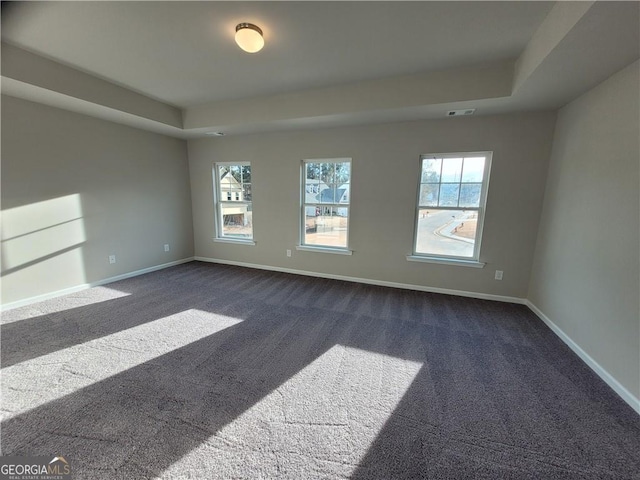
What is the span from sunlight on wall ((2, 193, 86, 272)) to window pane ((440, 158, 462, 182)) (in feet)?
16.6

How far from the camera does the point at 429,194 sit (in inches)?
136

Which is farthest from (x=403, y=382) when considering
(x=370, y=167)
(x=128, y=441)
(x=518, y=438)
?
(x=370, y=167)

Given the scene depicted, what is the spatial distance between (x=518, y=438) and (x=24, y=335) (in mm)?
4104

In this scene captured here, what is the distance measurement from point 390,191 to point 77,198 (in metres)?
4.38

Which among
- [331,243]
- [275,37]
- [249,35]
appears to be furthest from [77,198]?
[331,243]

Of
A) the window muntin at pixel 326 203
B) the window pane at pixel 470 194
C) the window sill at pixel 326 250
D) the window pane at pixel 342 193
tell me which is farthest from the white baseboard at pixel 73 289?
the window pane at pixel 470 194

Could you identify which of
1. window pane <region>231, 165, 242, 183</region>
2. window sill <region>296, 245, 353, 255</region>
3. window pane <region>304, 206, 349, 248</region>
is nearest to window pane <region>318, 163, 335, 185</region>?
window pane <region>304, 206, 349, 248</region>

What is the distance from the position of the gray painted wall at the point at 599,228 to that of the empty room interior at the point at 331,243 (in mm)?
22

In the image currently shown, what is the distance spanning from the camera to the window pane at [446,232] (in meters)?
3.39

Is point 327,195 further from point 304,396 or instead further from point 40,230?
point 40,230

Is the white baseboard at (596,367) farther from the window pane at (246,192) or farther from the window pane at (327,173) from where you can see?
the window pane at (246,192)

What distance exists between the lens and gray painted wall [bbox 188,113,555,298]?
304cm

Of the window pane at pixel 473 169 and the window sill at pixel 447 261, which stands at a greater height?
the window pane at pixel 473 169

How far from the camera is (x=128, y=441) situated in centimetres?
137
